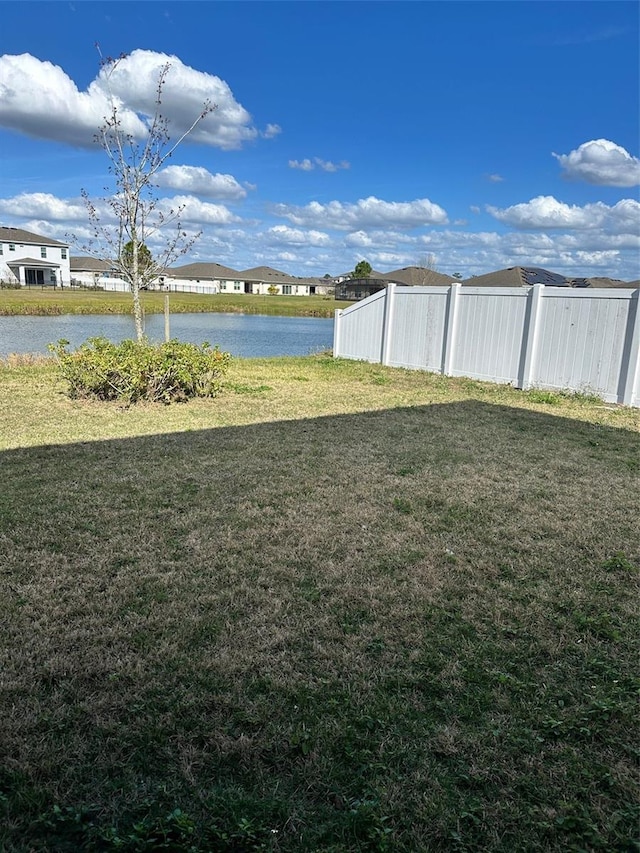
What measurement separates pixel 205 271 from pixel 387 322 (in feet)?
220

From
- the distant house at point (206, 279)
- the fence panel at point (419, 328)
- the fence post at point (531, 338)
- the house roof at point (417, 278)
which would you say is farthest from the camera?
the distant house at point (206, 279)

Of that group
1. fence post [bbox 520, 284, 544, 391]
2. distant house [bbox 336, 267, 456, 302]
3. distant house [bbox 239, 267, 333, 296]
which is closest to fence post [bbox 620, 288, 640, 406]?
fence post [bbox 520, 284, 544, 391]

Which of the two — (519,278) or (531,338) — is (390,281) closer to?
(519,278)

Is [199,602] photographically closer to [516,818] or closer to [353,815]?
[353,815]

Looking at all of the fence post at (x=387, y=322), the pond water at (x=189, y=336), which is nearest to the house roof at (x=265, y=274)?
the pond water at (x=189, y=336)

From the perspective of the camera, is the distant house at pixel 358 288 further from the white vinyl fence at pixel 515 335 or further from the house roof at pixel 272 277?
the white vinyl fence at pixel 515 335

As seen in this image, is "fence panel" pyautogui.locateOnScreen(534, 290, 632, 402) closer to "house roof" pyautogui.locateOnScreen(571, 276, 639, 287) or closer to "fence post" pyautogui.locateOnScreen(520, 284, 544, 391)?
"fence post" pyautogui.locateOnScreen(520, 284, 544, 391)

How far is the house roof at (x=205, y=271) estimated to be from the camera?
7294 cm

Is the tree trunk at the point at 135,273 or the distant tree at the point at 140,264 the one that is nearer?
the tree trunk at the point at 135,273

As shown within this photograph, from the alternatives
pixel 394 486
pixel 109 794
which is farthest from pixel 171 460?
pixel 109 794

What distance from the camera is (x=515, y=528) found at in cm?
360

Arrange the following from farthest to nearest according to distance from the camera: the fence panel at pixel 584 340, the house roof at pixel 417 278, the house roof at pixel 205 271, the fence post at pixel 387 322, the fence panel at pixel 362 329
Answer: the house roof at pixel 205 271 → the house roof at pixel 417 278 → the fence panel at pixel 362 329 → the fence post at pixel 387 322 → the fence panel at pixel 584 340

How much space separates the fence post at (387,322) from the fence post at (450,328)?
1489 millimetres

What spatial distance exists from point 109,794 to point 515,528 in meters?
2.76
